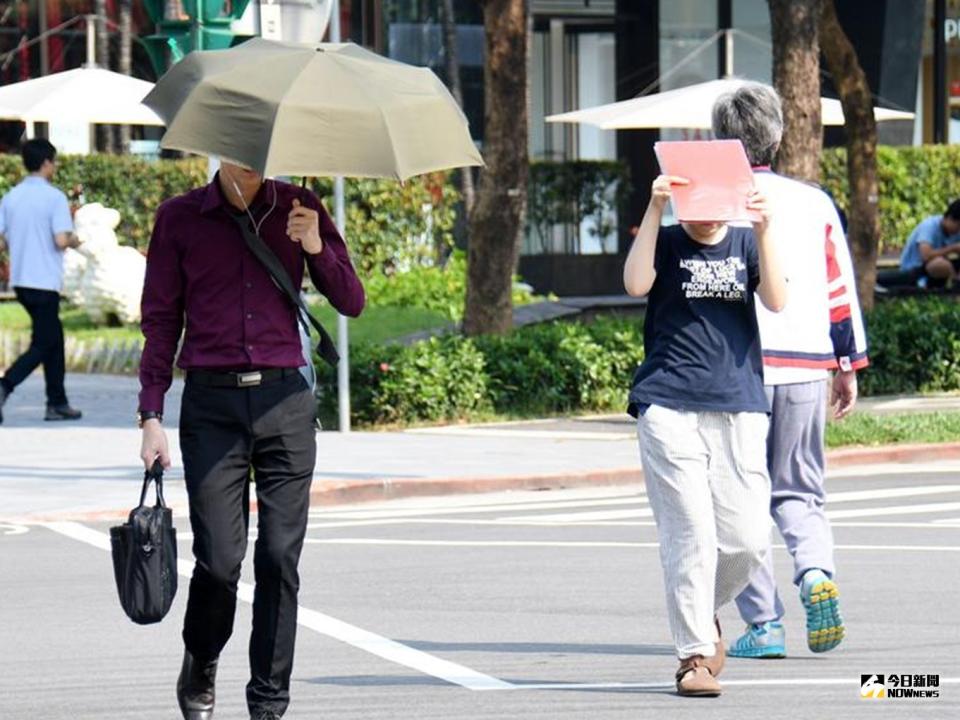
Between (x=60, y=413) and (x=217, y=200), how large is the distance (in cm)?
1087

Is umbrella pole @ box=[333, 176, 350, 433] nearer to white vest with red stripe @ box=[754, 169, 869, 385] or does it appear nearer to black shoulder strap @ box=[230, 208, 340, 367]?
white vest with red stripe @ box=[754, 169, 869, 385]

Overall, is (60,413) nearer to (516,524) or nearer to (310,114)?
(516,524)

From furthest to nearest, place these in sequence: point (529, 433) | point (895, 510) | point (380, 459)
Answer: point (529, 433) → point (380, 459) → point (895, 510)

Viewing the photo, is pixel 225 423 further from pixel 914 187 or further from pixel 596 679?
pixel 914 187

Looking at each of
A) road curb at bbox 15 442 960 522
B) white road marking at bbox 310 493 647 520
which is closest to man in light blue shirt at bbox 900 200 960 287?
road curb at bbox 15 442 960 522

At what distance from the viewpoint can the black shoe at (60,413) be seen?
16.9m

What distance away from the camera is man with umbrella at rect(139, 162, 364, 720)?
20.8ft

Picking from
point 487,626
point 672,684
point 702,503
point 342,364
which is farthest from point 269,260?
point 342,364

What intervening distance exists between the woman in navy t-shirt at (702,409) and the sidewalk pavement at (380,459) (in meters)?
5.80

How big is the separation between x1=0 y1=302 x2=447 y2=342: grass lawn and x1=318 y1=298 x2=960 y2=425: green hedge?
289 cm

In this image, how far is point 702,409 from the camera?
6949mm

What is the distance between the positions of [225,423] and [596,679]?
5.67ft

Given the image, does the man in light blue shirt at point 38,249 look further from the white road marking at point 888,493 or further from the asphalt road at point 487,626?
the white road marking at point 888,493

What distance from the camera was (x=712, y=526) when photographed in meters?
6.94
